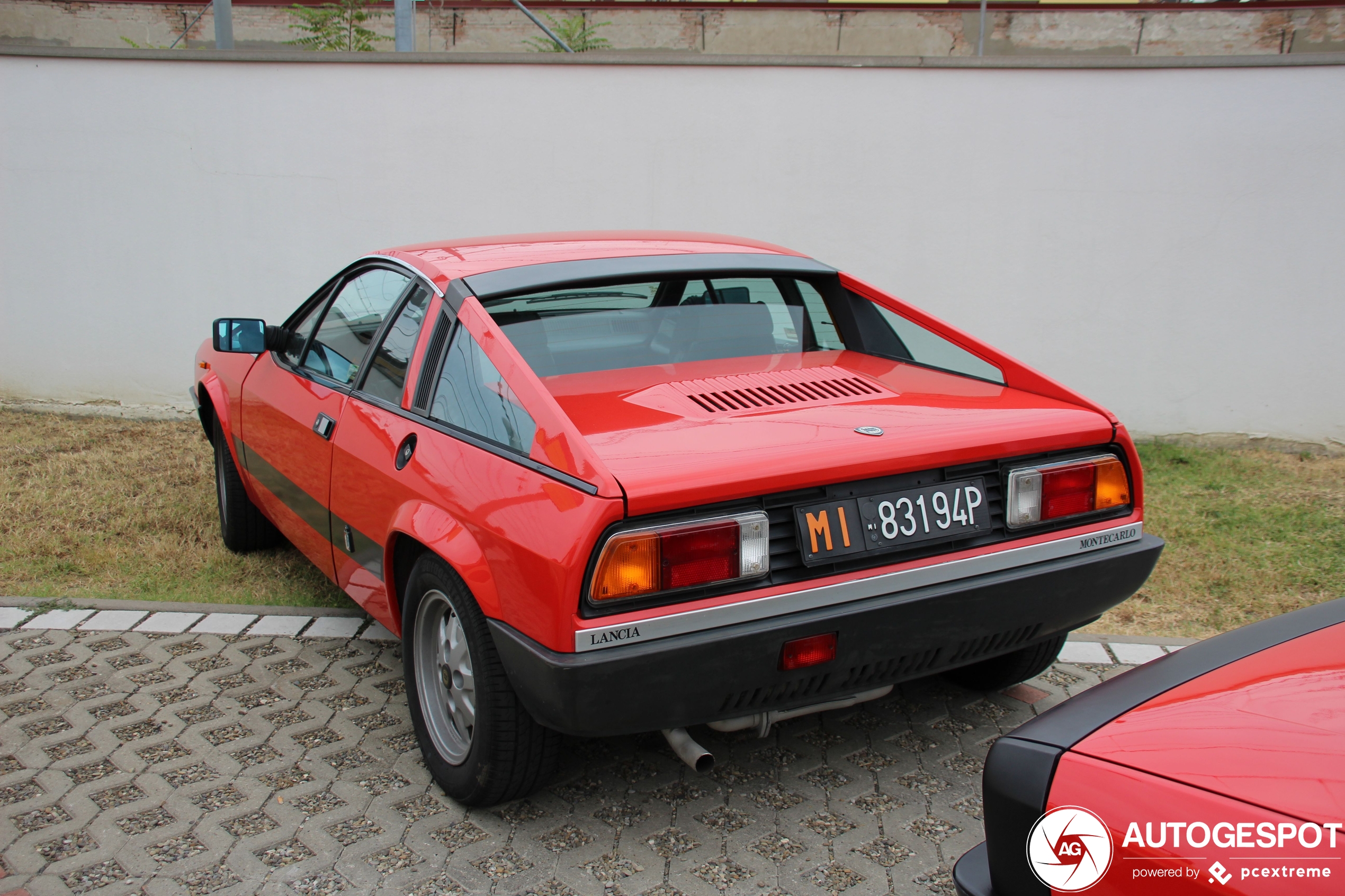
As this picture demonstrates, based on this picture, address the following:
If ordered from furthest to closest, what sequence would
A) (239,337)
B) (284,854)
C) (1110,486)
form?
(239,337) < (1110,486) < (284,854)

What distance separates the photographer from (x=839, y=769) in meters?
2.77

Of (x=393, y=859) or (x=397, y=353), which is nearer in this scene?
(x=393, y=859)

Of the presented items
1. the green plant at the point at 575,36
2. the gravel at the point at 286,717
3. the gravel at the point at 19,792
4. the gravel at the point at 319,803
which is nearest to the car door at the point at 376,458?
the gravel at the point at 286,717

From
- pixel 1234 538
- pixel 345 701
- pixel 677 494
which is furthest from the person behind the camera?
pixel 1234 538

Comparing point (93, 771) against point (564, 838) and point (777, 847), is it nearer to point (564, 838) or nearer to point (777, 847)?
point (564, 838)

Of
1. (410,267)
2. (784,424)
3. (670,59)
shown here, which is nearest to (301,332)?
(410,267)

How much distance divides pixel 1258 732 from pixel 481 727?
167 cm

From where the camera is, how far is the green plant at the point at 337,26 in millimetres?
12844

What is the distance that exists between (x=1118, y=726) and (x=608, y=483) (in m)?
1.04

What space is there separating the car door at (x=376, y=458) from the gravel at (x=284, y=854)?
2.18 feet

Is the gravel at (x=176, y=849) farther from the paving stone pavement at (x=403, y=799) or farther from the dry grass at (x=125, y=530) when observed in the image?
the dry grass at (x=125, y=530)

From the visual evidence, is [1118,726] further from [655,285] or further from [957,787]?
[655,285]

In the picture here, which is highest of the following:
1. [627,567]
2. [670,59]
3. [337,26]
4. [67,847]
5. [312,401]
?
[337,26]

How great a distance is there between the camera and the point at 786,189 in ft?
21.8
